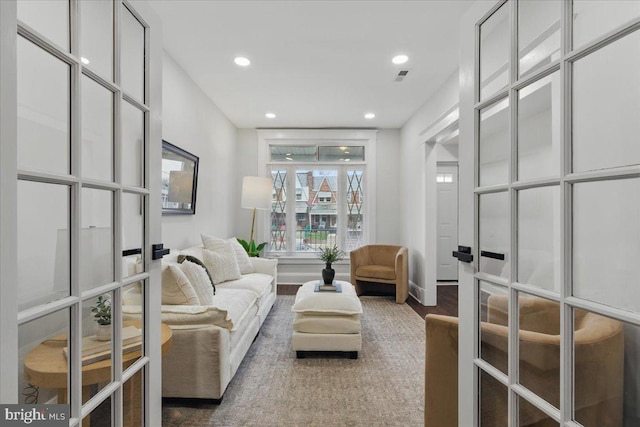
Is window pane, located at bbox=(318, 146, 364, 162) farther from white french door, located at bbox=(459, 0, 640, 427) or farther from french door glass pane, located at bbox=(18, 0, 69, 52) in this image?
french door glass pane, located at bbox=(18, 0, 69, 52)

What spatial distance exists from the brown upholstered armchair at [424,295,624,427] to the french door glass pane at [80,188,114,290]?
4.21 ft

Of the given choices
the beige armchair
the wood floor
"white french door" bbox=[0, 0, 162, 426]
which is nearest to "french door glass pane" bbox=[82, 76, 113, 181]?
"white french door" bbox=[0, 0, 162, 426]

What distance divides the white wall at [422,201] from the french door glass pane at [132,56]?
10.9 ft

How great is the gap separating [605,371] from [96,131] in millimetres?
1507

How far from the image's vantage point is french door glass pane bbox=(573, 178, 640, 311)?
0.70 m

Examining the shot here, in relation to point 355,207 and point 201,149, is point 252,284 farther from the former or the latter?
point 355,207

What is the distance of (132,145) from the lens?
112cm

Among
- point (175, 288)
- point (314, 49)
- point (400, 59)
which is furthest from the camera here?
point (400, 59)

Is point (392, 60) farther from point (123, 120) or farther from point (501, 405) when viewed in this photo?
point (501, 405)

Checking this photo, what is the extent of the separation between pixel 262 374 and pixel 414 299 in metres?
2.98

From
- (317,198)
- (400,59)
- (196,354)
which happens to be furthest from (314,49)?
(317,198)

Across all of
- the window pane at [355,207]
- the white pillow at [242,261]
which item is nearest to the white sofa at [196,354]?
the white pillow at [242,261]

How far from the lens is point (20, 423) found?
2.30ft

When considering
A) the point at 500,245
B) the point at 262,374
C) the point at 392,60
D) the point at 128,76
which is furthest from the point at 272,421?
the point at 392,60
